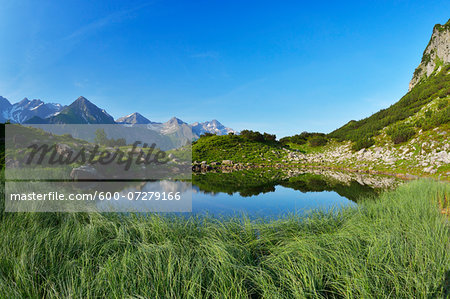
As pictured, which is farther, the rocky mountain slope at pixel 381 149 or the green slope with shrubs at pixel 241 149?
the green slope with shrubs at pixel 241 149

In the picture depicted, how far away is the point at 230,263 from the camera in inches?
140

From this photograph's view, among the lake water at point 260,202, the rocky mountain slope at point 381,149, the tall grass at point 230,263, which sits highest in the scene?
the rocky mountain slope at point 381,149

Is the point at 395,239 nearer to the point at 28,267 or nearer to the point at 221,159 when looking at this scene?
the point at 28,267

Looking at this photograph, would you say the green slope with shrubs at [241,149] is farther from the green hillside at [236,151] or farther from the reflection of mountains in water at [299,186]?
the reflection of mountains in water at [299,186]

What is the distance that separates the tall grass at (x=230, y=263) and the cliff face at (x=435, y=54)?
96.3m

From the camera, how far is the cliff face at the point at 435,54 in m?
66.7

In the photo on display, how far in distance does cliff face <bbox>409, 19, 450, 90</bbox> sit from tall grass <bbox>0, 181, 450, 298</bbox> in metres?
96.3

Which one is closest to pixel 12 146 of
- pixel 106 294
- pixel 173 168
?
pixel 173 168

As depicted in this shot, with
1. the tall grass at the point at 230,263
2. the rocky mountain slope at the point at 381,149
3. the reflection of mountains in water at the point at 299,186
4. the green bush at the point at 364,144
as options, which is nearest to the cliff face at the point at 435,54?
the rocky mountain slope at the point at 381,149

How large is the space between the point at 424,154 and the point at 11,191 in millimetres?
34773

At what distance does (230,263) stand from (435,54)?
109423mm

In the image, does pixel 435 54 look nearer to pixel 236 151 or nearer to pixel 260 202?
pixel 236 151

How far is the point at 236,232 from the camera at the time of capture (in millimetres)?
5723

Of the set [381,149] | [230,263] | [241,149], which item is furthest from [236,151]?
[230,263]
